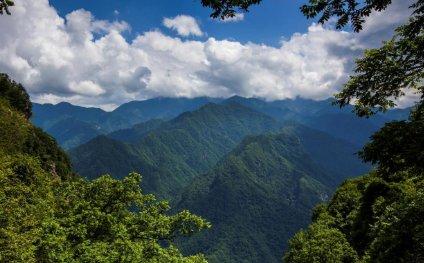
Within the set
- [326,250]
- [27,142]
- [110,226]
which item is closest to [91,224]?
[110,226]

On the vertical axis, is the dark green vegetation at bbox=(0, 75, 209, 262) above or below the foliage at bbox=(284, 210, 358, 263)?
below

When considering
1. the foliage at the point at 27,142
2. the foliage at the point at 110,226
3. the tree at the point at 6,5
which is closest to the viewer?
the tree at the point at 6,5

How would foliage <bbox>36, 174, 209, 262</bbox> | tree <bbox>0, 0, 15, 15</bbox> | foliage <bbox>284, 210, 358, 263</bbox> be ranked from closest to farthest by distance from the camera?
tree <bbox>0, 0, 15, 15</bbox> → foliage <bbox>36, 174, 209, 262</bbox> → foliage <bbox>284, 210, 358, 263</bbox>

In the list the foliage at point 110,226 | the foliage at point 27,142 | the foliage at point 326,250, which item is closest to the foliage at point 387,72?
the foliage at point 110,226

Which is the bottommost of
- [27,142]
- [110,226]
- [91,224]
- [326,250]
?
[91,224]

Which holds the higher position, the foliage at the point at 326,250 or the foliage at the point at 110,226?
the foliage at the point at 326,250

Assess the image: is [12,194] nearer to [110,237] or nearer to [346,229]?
[110,237]

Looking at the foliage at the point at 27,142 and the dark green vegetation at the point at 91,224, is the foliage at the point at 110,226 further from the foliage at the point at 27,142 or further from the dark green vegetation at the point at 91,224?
the foliage at the point at 27,142

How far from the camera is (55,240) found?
73.5ft

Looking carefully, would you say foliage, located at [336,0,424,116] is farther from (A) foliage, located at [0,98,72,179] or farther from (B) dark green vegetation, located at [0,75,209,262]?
(A) foliage, located at [0,98,72,179]

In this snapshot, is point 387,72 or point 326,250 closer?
point 387,72

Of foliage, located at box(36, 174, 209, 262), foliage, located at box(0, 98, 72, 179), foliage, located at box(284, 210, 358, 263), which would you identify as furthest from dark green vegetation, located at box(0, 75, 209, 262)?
foliage, located at box(0, 98, 72, 179)

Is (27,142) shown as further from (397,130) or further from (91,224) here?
(397,130)

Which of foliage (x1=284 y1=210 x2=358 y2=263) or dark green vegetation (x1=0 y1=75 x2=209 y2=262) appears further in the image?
foliage (x1=284 y1=210 x2=358 y2=263)
